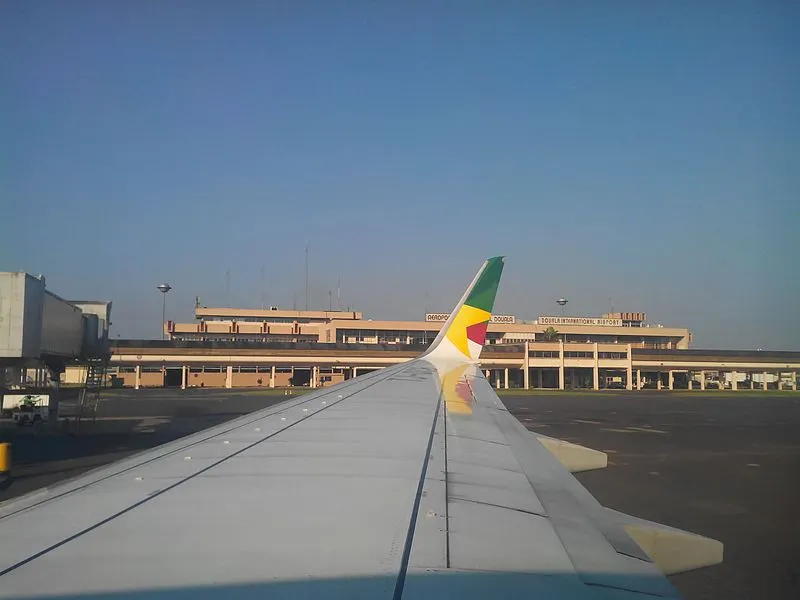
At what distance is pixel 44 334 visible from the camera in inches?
539

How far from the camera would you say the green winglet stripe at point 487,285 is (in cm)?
1087

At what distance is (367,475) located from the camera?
9.54 ft

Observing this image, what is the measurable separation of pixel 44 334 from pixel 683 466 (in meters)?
13.5

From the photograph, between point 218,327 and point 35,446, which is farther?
point 218,327

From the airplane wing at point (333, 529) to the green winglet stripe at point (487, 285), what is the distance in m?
6.85

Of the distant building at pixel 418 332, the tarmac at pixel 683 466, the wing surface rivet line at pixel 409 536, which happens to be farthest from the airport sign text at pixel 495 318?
the wing surface rivet line at pixel 409 536

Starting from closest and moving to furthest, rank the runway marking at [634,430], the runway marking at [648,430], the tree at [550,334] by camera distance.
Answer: the runway marking at [634,430] < the runway marking at [648,430] < the tree at [550,334]

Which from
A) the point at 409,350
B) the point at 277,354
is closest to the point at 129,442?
the point at 277,354

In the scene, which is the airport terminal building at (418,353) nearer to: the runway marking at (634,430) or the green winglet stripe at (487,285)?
the runway marking at (634,430)

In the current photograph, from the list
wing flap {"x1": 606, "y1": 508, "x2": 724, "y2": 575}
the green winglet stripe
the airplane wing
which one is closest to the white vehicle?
the green winglet stripe

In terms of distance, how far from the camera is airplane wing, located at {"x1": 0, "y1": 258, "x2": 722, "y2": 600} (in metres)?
1.70

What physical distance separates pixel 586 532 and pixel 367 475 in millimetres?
981

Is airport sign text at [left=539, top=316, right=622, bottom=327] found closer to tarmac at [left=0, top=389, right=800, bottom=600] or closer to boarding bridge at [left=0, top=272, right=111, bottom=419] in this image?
tarmac at [left=0, top=389, right=800, bottom=600]

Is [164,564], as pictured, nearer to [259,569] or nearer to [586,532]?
[259,569]
